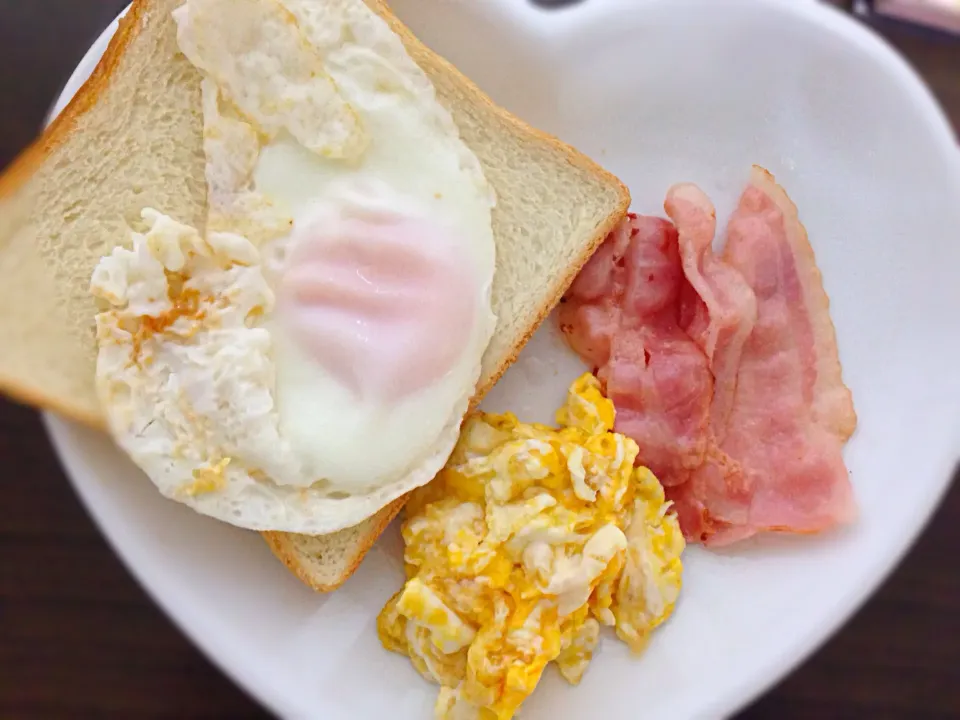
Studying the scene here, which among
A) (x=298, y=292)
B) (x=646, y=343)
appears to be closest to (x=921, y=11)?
(x=646, y=343)

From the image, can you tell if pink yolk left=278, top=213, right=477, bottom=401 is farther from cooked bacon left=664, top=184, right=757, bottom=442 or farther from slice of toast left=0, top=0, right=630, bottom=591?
cooked bacon left=664, top=184, right=757, bottom=442

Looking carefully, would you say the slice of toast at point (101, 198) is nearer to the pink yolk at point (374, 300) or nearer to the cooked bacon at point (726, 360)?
the pink yolk at point (374, 300)

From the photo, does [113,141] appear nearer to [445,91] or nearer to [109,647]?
[445,91]

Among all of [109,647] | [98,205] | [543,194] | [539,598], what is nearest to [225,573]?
[109,647]

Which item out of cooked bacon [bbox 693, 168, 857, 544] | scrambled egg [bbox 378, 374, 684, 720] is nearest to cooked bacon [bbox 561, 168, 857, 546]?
cooked bacon [bbox 693, 168, 857, 544]

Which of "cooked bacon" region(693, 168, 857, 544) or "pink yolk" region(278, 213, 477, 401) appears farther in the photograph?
"cooked bacon" region(693, 168, 857, 544)

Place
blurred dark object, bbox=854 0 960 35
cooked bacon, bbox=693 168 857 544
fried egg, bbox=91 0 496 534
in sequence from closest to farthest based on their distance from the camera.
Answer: fried egg, bbox=91 0 496 534 → cooked bacon, bbox=693 168 857 544 → blurred dark object, bbox=854 0 960 35

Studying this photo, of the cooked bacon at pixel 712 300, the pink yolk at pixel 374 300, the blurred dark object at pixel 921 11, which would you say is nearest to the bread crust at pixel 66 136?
the pink yolk at pixel 374 300
